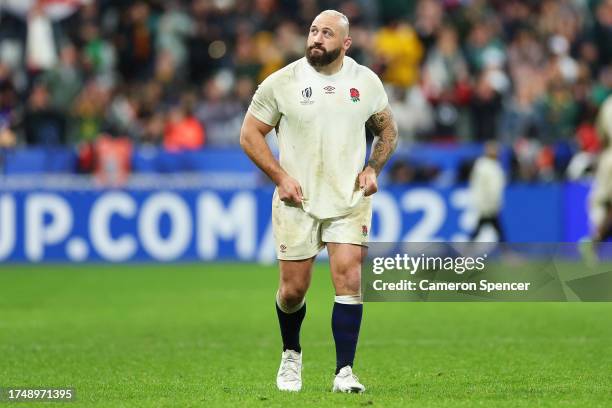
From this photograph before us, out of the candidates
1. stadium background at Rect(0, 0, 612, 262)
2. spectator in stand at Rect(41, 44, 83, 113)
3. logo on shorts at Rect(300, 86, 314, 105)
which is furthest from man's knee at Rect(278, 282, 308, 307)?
spectator in stand at Rect(41, 44, 83, 113)

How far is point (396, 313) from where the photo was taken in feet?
49.0

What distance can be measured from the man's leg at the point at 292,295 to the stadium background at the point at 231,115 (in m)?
12.4

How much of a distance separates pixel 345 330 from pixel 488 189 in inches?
494

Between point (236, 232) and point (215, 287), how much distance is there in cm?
356

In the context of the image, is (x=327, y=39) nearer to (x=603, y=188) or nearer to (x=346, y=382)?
(x=346, y=382)

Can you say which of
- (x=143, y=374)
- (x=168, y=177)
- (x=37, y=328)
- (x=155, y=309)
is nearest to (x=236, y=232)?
(x=168, y=177)

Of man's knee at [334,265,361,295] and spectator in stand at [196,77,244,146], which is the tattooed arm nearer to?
man's knee at [334,265,361,295]

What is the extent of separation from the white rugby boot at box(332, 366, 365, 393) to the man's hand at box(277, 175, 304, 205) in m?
1.09

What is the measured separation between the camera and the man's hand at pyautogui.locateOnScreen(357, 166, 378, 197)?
8.34 meters

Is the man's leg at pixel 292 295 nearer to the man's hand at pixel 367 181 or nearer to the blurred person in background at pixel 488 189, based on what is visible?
the man's hand at pixel 367 181

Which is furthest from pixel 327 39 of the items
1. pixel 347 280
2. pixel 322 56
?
pixel 347 280

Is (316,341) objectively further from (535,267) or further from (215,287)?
(215,287)

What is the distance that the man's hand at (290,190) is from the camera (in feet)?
27.3
